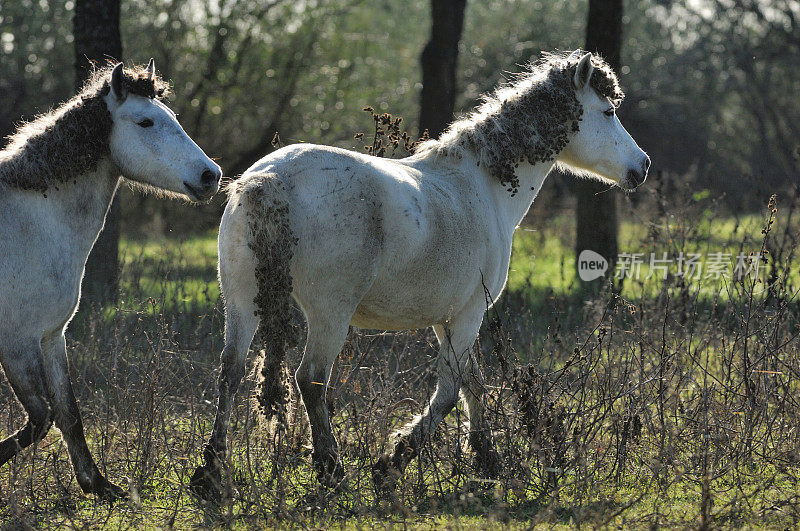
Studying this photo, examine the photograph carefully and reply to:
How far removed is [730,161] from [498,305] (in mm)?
24585

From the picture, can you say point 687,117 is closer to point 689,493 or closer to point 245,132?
point 245,132

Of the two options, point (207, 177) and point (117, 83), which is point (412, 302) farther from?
point (117, 83)

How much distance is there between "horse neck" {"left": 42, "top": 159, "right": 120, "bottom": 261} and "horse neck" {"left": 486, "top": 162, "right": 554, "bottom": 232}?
243cm

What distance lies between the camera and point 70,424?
16.6 feet

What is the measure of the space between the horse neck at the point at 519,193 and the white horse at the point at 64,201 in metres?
2.02

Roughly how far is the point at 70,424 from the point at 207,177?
5.07ft

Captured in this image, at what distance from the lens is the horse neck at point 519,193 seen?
620 cm

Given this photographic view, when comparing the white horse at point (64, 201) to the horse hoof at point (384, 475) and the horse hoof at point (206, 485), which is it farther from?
the horse hoof at point (384, 475)

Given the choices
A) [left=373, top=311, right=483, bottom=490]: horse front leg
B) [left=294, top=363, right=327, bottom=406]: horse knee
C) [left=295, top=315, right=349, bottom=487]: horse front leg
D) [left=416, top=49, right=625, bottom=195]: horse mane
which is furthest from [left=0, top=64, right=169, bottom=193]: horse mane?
[left=373, top=311, right=483, bottom=490]: horse front leg

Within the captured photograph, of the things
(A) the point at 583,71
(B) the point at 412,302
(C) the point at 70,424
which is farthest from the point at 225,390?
(A) the point at 583,71

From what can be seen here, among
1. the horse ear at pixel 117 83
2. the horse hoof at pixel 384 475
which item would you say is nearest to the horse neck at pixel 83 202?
the horse ear at pixel 117 83

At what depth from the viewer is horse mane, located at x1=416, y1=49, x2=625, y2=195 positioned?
614 cm

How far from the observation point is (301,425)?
5.62 metres

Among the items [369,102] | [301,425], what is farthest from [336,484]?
[369,102]
